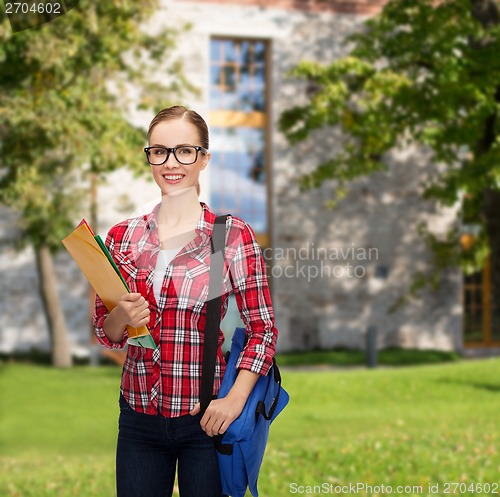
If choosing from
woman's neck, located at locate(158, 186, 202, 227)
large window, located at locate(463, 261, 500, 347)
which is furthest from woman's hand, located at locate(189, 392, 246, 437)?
large window, located at locate(463, 261, 500, 347)

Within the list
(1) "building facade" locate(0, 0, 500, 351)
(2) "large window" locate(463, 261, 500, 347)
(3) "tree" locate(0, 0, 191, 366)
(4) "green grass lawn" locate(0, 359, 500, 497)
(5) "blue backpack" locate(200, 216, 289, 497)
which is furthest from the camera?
(2) "large window" locate(463, 261, 500, 347)

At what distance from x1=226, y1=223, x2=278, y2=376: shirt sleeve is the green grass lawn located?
416cm

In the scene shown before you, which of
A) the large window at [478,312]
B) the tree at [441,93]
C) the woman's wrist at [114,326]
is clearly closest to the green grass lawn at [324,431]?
the tree at [441,93]

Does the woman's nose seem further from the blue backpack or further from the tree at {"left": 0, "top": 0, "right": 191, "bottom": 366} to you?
the tree at {"left": 0, "top": 0, "right": 191, "bottom": 366}

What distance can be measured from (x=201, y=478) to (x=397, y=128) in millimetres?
12011

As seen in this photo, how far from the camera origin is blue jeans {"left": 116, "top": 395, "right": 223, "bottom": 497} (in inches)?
97.3

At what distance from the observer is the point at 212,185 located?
20.8 m

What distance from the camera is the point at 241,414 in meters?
2.38

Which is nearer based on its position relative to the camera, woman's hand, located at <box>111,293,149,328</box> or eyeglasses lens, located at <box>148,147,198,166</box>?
woman's hand, located at <box>111,293,149,328</box>

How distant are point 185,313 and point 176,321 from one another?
4cm

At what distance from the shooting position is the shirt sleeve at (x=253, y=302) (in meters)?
2.39

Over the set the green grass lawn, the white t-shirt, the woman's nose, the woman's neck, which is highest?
the woman's nose

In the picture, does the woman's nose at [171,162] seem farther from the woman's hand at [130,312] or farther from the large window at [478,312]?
the large window at [478,312]

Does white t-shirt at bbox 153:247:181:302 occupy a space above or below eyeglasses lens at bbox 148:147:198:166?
below
